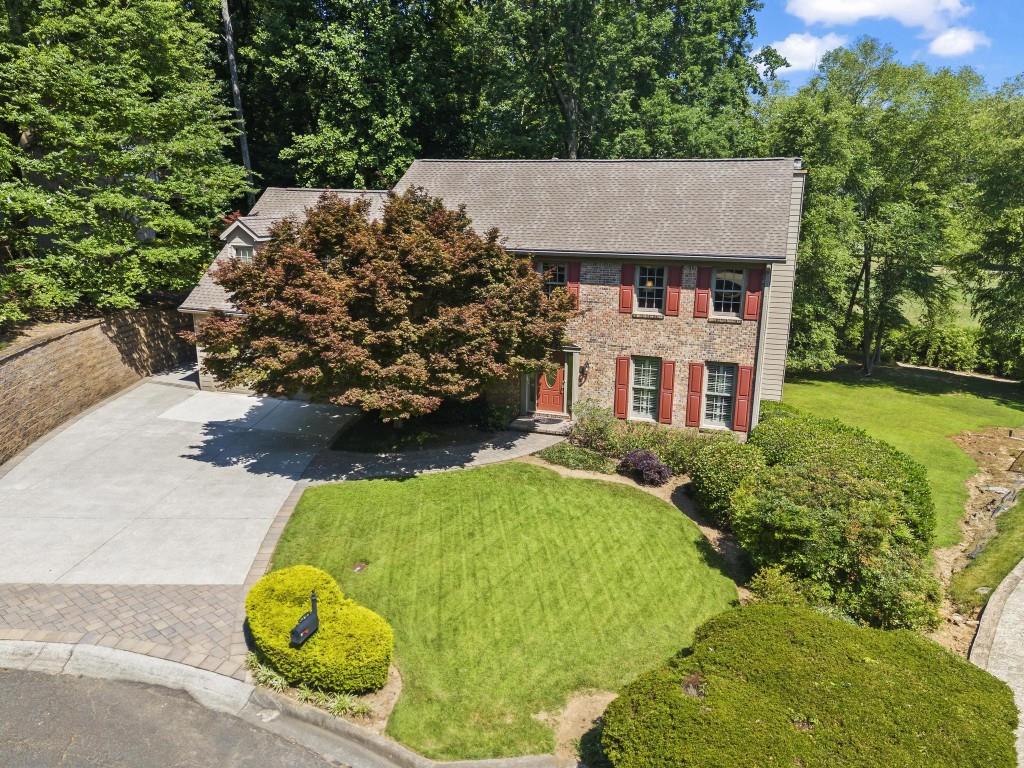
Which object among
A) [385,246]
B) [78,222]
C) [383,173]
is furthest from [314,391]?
[383,173]

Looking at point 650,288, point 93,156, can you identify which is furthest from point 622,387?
point 93,156

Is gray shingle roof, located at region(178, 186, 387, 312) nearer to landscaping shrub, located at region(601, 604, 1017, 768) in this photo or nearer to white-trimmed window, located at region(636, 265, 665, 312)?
white-trimmed window, located at region(636, 265, 665, 312)

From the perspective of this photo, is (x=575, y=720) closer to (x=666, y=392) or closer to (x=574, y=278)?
(x=666, y=392)

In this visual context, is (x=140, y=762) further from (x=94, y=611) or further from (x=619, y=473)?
(x=619, y=473)

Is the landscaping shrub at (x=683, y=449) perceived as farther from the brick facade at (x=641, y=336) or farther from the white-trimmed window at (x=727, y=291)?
the white-trimmed window at (x=727, y=291)

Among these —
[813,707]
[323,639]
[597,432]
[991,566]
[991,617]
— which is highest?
[597,432]
